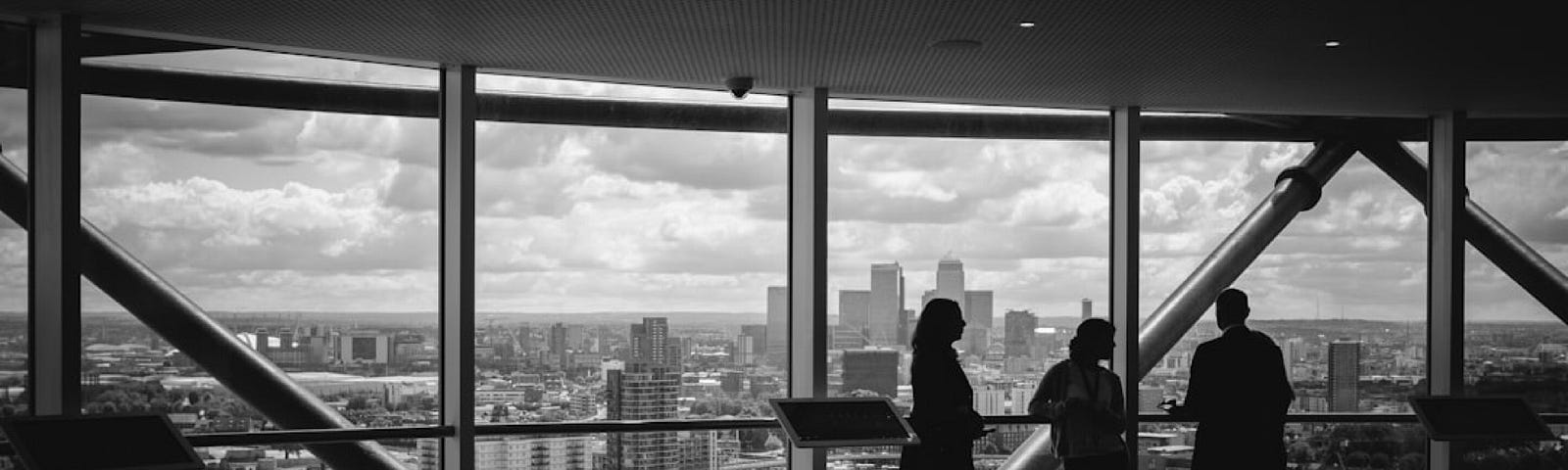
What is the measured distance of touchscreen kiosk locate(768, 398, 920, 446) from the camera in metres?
7.55

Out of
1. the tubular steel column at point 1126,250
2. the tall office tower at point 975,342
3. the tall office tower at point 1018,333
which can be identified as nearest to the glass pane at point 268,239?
the tall office tower at point 975,342

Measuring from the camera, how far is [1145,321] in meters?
9.44

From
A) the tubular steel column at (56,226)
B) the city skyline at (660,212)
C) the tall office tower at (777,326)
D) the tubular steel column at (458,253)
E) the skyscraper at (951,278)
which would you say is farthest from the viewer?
the skyscraper at (951,278)

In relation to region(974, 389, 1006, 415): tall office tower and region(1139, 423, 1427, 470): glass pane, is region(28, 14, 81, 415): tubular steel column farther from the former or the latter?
region(1139, 423, 1427, 470): glass pane

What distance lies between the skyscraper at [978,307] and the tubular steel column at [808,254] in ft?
3.17

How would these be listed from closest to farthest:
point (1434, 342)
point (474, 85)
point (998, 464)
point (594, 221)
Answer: point (474, 85)
point (594, 221)
point (998, 464)
point (1434, 342)

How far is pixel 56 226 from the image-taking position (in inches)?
252

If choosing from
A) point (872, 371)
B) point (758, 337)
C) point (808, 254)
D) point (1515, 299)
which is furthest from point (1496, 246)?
point (758, 337)

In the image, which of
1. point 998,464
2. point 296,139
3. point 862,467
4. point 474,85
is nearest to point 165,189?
point 296,139

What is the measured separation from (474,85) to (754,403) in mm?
2425

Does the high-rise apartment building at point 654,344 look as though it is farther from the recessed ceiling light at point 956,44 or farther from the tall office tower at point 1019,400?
the recessed ceiling light at point 956,44

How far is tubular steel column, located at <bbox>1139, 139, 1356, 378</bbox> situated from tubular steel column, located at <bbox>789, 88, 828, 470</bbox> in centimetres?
219

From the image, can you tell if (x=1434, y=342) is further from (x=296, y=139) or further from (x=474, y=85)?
(x=296, y=139)

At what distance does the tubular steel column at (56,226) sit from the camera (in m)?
6.38
